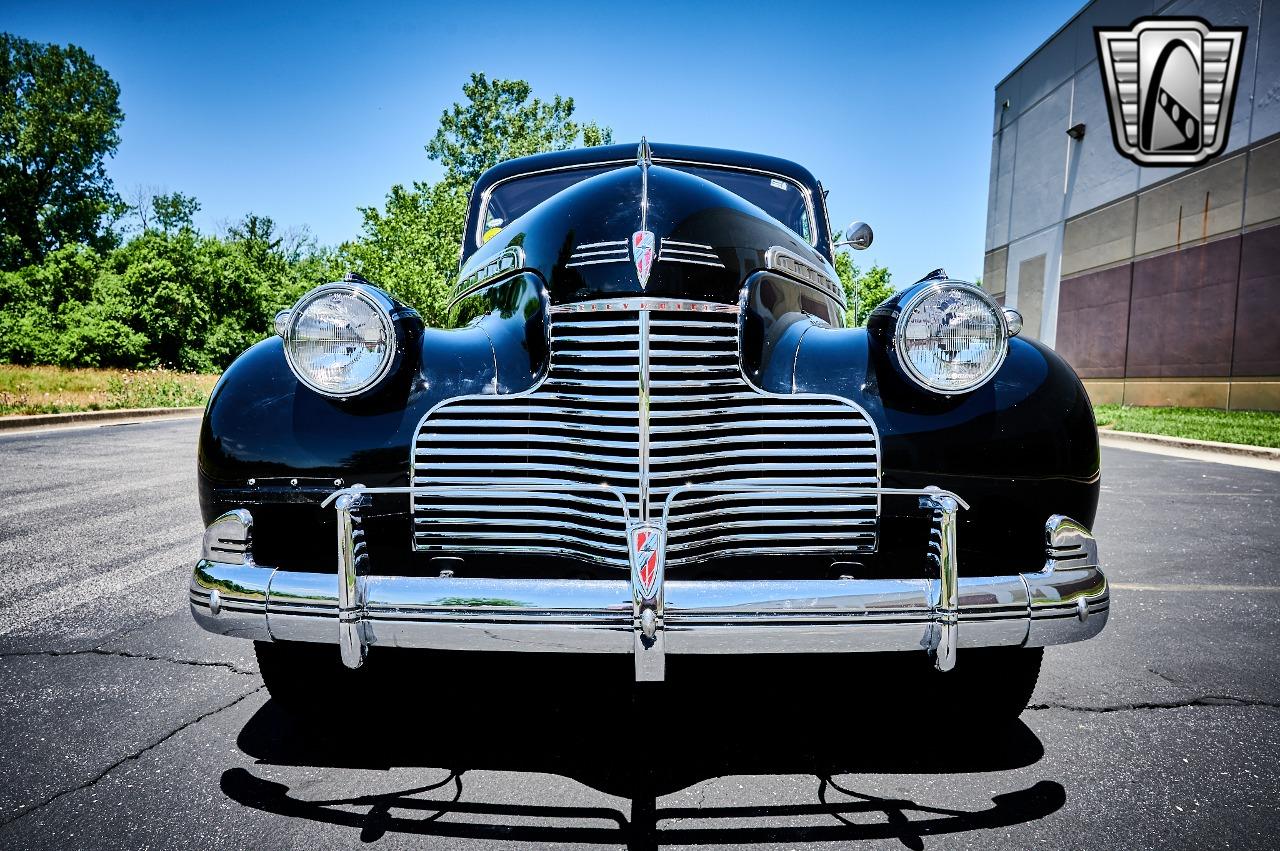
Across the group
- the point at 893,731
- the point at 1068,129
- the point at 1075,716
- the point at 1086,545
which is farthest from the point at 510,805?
the point at 1068,129

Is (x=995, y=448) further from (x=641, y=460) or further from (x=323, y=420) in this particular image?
(x=323, y=420)

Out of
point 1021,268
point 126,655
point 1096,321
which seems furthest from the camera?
point 1021,268

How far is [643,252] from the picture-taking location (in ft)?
6.70

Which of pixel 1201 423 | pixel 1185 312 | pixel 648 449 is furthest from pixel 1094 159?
pixel 648 449

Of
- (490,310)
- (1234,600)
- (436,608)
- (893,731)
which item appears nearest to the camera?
(436,608)

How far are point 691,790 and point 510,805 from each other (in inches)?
18.0

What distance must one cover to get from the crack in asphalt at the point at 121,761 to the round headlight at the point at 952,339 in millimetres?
2278

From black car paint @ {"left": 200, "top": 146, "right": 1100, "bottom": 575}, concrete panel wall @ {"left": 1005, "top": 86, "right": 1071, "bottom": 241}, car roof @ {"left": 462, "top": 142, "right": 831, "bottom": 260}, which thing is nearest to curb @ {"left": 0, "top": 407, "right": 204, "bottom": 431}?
car roof @ {"left": 462, "top": 142, "right": 831, "bottom": 260}

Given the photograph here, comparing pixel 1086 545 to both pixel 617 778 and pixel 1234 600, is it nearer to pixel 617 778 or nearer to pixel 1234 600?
pixel 617 778

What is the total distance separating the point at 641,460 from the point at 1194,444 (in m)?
11.3

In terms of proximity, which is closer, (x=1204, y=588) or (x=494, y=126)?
(x=1204, y=588)

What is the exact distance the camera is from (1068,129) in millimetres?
19188

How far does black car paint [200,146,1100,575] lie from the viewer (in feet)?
6.32

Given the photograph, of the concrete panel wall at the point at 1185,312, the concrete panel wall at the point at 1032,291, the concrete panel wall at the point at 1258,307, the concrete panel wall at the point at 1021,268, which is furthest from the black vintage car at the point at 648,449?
the concrete panel wall at the point at 1032,291
